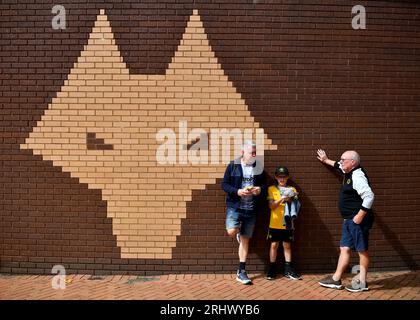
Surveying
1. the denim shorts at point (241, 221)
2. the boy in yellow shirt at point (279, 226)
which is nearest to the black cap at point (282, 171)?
the boy in yellow shirt at point (279, 226)

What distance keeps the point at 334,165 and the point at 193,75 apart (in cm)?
223

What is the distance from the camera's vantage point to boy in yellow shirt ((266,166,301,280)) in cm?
570

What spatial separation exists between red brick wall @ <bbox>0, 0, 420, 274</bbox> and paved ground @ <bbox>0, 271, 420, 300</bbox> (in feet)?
0.70

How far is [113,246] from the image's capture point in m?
5.94

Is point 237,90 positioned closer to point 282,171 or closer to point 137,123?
point 282,171

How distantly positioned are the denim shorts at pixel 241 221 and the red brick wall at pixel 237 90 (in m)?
0.33

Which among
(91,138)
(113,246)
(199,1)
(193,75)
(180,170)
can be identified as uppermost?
(199,1)

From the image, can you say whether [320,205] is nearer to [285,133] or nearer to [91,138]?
[285,133]

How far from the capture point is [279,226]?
5711 mm

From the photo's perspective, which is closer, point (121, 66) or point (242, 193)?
point (242, 193)

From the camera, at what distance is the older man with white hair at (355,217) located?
522 cm

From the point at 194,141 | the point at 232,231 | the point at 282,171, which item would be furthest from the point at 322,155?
the point at 194,141

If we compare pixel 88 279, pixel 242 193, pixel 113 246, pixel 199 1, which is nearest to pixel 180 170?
pixel 242 193

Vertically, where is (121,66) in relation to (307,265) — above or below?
above
